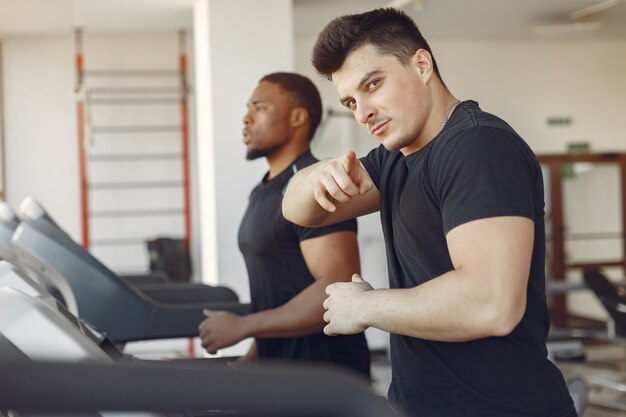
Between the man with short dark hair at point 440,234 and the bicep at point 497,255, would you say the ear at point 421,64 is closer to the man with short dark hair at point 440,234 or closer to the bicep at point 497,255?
the man with short dark hair at point 440,234

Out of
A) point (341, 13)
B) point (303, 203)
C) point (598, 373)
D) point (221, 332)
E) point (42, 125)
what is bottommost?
point (598, 373)

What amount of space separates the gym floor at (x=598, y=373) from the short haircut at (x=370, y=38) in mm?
3681

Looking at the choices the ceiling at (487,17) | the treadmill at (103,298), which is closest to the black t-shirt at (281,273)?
the treadmill at (103,298)

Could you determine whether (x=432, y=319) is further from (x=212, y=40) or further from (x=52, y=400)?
(x=212, y=40)

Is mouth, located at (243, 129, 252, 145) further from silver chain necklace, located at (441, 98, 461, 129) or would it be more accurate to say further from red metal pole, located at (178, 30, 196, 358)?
red metal pole, located at (178, 30, 196, 358)

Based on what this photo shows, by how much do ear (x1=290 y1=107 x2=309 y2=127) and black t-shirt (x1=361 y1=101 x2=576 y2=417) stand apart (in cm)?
127

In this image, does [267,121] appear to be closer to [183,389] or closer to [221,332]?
[221,332]

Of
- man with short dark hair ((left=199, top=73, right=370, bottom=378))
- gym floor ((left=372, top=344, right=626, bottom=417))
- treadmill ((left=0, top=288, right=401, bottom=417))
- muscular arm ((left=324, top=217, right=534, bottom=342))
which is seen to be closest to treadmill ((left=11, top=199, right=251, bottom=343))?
man with short dark hair ((left=199, top=73, right=370, bottom=378))

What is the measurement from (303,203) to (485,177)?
1.60 feet

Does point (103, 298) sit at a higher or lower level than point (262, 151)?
lower

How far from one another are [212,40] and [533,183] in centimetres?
442

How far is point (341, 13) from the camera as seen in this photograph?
734 centimetres

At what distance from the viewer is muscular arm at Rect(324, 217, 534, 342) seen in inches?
51.5

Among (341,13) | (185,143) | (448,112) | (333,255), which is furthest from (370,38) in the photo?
(185,143)
